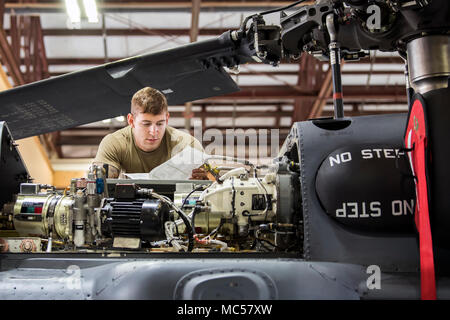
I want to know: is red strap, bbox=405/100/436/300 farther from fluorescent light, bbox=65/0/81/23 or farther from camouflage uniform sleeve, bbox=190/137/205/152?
fluorescent light, bbox=65/0/81/23

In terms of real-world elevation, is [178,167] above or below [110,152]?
below

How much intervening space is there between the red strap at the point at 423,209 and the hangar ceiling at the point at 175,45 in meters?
7.42

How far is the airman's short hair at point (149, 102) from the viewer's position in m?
3.46

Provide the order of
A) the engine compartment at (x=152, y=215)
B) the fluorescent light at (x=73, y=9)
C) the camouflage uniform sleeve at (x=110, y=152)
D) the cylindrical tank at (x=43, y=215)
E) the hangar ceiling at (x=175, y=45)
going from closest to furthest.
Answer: the engine compartment at (x=152, y=215) < the cylindrical tank at (x=43, y=215) < the camouflage uniform sleeve at (x=110, y=152) < the fluorescent light at (x=73, y=9) < the hangar ceiling at (x=175, y=45)

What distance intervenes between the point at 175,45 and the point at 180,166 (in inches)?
341

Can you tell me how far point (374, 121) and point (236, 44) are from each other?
3.08 ft

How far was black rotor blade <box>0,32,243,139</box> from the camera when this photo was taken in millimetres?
3013

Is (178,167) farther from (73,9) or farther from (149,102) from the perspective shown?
(73,9)

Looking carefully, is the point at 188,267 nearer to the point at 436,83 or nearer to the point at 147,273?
the point at 147,273

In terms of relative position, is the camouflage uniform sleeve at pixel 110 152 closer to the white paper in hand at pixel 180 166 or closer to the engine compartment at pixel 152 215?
the white paper in hand at pixel 180 166

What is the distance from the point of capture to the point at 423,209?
2184 millimetres

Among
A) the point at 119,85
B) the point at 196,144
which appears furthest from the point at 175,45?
Answer: the point at 119,85

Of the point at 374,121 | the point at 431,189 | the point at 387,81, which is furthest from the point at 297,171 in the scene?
the point at 387,81
